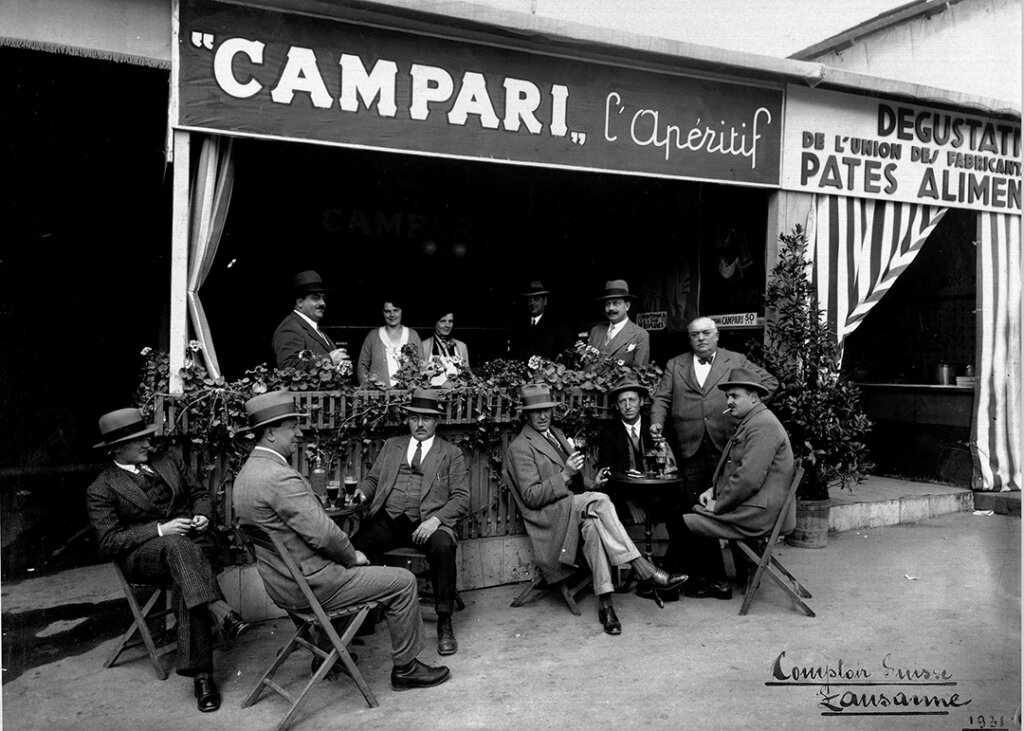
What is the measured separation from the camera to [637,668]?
4668 millimetres

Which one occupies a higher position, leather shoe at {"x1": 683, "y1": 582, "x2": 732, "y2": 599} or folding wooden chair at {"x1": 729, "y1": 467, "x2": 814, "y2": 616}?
folding wooden chair at {"x1": 729, "y1": 467, "x2": 814, "y2": 616}

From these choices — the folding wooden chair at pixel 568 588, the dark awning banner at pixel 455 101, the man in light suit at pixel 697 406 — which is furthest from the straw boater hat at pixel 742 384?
the dark awning banner at pixel 455 101

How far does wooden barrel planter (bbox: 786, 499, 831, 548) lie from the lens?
23.9ft

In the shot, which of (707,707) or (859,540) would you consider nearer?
(707,707)

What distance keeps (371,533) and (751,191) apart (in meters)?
6.41

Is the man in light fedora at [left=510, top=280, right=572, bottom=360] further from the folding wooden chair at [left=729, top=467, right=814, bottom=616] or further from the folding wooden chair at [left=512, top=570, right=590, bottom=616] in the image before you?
the folding wooden chair at [left=729, top=467, right=814, bottom=616]

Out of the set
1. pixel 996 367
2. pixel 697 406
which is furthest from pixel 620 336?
pixel 996 367

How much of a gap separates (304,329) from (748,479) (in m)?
3.65

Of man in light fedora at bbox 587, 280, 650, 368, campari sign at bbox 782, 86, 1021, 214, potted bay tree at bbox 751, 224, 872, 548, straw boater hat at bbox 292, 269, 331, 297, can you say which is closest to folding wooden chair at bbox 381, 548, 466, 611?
straw boater hat at bbox 292, 269, 331, 297

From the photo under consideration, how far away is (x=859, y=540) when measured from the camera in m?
7.59

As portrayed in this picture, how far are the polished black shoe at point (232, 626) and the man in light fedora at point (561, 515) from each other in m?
2.04

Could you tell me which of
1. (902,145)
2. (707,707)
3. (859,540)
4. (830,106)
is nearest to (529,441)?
(707,707)

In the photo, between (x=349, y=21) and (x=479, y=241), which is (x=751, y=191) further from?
(x=349, y=21)

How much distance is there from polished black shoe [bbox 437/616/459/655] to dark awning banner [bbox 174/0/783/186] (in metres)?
3.55
